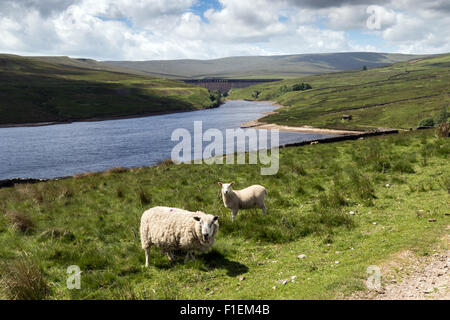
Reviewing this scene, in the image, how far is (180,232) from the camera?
8.00 meters

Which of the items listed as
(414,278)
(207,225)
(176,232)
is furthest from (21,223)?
(414,278)

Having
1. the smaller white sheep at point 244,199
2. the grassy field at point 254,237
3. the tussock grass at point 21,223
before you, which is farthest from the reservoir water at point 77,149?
the smaller white sheep at point 244,199

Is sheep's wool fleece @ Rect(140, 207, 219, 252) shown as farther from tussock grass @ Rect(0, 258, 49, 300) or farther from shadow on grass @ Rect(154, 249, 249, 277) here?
tussock grass @ Rect(0, 258, 49, 300)

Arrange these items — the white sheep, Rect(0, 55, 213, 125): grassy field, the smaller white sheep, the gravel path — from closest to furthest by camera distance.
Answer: the gravel path → the white sheep → the smaller white sheep → Rect(0, 55, 213, 125): grassy field

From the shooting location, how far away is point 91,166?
5003cm

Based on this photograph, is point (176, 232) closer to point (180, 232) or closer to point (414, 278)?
point (180, 232)

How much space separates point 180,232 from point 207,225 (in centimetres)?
96

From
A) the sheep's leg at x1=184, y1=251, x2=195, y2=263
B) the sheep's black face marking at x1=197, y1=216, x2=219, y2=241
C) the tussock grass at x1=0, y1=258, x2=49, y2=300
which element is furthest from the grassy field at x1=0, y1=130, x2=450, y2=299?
the sheep's black face marking at x1=197, y1=216, x2=219, y2=241

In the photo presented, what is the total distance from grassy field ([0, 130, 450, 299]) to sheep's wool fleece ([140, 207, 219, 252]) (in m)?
0.49

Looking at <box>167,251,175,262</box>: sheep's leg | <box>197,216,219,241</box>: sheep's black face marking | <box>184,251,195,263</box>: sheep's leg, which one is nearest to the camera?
<box>197,216,219,241</box>: sheep's black face marking

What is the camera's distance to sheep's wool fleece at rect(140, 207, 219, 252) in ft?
25.9

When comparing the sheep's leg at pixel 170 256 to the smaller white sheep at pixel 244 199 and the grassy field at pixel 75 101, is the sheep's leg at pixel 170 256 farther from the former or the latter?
the grassy field at pixel 75 101

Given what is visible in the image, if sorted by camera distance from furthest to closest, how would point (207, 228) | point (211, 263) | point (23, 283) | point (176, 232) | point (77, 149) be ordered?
point (77, 149) → point (176, 232) → point (211, 263) → point (207, 228) → point (23, 283)

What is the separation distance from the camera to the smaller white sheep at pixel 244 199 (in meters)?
11.2
